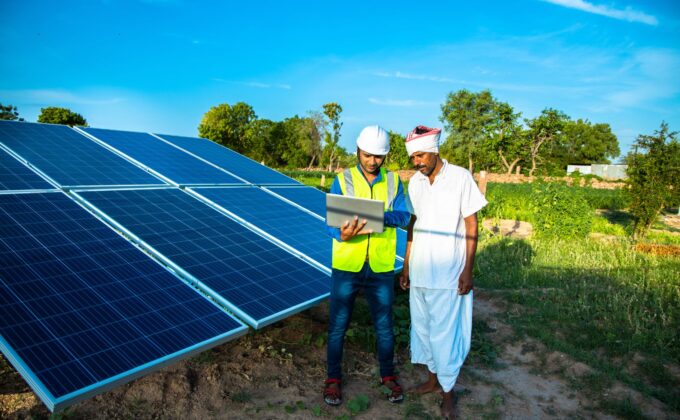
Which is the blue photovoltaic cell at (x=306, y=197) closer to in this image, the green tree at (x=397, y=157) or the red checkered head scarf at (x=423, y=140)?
the red checkered head scarf at (x=423, y=140)

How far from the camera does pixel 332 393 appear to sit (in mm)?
4121

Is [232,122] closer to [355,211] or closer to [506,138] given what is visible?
[506,138]

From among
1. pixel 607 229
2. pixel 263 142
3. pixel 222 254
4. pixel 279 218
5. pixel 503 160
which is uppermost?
pixel 503 160

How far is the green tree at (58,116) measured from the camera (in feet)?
177

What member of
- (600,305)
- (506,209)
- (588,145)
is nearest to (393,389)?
(600,305)

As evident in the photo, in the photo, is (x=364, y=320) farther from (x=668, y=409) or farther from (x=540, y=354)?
(x=668, y=409)

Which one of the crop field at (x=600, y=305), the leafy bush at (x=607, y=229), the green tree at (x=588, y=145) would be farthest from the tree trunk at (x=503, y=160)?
the crop field at (x=600, y=305)

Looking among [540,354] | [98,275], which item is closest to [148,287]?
[98,275]

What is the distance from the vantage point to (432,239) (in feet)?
12.9

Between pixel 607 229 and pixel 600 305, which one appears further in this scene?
pixel 607 229

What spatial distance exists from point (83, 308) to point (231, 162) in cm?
549

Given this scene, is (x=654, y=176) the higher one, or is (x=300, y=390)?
(x=654, y=176)

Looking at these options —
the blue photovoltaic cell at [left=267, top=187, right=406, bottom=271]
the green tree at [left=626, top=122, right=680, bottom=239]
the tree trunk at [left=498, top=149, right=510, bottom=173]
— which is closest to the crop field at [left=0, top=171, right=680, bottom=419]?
the blue photovoltaic cell at [left=267, top=187, right=406, bottom=271]

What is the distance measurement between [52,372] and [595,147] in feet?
311
